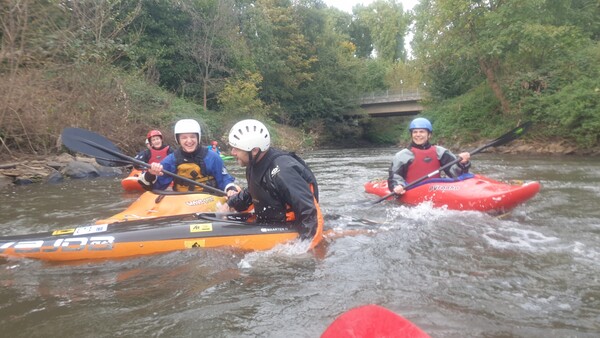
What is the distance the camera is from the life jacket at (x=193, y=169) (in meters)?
5.25

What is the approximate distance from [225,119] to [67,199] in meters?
14.8

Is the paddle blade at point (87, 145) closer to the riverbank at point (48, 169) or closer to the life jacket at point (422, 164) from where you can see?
the life jacket at point (422, 164)

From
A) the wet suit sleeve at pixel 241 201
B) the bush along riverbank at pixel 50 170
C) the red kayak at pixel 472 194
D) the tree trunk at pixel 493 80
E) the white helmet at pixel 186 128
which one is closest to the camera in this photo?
the wet suit sleeve at pixel 241 201

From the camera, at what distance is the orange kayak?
15.2 feet

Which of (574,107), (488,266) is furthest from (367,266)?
(574,107)

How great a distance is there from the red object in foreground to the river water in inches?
43.7

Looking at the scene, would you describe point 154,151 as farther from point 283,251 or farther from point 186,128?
point 283,251

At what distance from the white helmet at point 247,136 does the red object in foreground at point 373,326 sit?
102 inches

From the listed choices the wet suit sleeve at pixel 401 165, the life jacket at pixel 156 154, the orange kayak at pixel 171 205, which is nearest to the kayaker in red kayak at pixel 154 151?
Result: the life jacket at pixel 156 154

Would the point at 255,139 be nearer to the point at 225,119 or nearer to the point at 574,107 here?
the point at 574,107

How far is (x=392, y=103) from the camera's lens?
3325 cm

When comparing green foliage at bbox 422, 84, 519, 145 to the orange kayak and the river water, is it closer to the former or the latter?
the river water

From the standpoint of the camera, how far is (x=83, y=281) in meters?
3.33

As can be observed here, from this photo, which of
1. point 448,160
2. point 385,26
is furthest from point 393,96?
point 448,160
